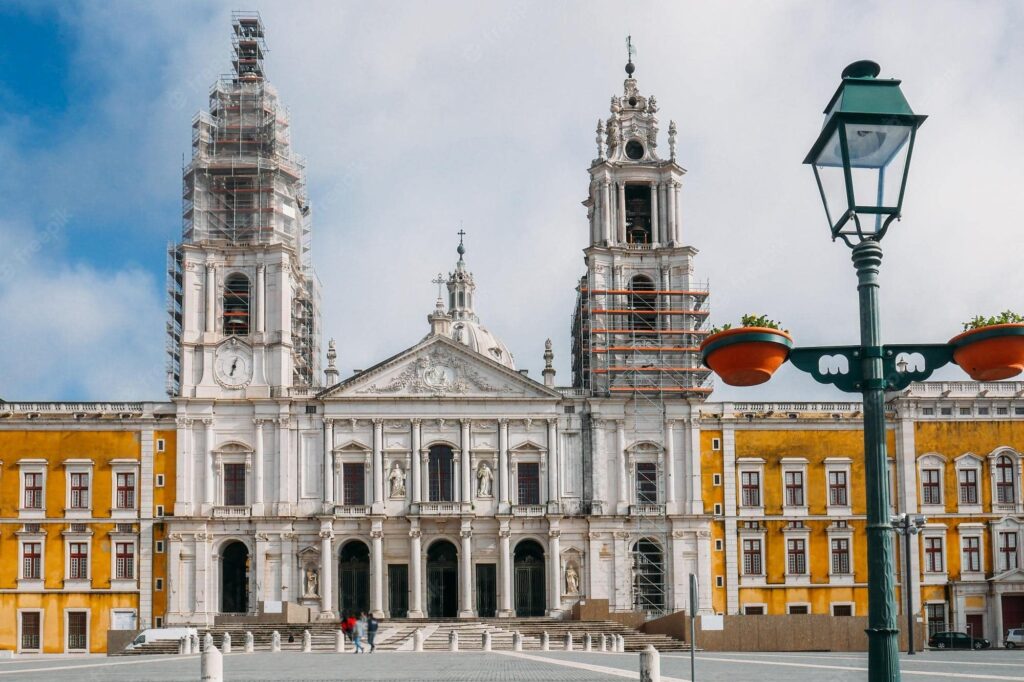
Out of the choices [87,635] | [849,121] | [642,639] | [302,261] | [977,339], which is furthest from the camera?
[302,261]

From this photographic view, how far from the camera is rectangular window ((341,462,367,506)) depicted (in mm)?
58625

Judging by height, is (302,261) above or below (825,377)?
above

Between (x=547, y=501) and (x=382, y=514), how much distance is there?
707 centimetres

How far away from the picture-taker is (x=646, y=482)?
5934 cm

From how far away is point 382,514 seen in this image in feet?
189

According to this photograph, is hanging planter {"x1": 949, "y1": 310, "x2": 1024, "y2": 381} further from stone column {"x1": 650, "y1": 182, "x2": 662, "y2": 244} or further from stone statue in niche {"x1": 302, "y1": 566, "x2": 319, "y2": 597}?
stone column {"x1": 650, "y1": 182, "x2": 662, "y2": 244}

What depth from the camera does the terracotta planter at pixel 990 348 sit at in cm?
908

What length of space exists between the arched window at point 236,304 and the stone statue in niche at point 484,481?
1212 cm

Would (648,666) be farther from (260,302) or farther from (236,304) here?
(236,304)

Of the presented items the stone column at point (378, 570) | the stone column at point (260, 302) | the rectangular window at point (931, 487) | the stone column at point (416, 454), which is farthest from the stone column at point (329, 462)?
the rectangular window at point (931, 487)

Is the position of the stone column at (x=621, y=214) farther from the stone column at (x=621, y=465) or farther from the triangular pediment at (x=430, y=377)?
the stone column at (x=621, y=465)

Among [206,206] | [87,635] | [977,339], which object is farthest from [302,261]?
[977,339]

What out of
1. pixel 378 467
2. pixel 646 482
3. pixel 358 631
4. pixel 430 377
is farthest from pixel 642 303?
pixel 358 631

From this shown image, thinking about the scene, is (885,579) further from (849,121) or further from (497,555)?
(497,555)
